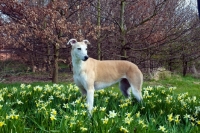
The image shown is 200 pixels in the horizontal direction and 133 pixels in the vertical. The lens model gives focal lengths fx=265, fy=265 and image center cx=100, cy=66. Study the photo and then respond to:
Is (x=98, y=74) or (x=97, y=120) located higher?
(x=98, y=74)

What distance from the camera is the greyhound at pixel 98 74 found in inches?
198

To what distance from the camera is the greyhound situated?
5031 mm

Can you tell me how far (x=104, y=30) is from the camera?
1191 centimetres

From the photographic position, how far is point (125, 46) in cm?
1045

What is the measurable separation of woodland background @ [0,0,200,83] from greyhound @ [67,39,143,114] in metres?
3.98

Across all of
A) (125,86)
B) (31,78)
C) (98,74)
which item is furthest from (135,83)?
(31,78)

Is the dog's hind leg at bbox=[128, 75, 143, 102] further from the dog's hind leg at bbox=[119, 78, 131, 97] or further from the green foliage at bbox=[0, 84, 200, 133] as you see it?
the green foliage at bbox=[0, 84, 200, 133]

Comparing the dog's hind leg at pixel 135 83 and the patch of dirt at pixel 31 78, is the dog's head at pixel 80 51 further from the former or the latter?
the patch of dirt at pixel 31 78

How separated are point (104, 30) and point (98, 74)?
22.0 feet

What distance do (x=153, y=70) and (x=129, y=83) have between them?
7.73 meters

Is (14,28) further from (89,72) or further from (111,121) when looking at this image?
(111,121)

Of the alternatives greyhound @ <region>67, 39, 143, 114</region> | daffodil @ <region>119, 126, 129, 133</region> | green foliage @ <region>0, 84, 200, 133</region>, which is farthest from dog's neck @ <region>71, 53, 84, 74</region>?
daffodil @ <region>119, 126, 129, 133</region>

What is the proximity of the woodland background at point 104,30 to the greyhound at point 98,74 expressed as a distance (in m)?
3.98

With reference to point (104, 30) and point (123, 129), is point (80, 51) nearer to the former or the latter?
point (123, 129)
